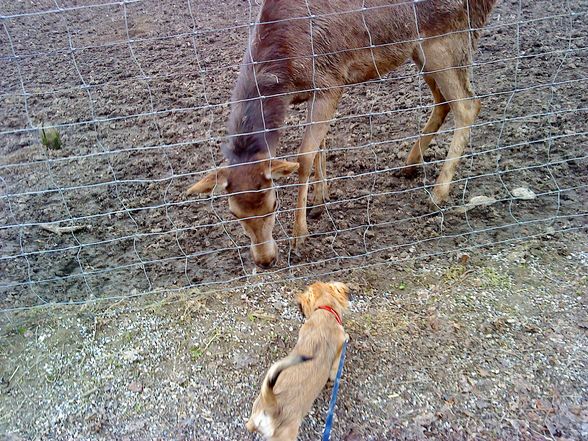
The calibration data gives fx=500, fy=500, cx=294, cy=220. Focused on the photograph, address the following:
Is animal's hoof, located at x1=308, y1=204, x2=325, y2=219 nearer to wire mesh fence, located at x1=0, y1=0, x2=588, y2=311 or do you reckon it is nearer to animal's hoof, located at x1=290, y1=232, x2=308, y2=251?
wire mesh fence, located at x1=0, y1=0, x2=588, y2=311

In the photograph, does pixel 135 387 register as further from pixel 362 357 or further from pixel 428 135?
pixel 428 135

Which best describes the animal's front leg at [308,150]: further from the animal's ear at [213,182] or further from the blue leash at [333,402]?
the blue leash at [333,402]

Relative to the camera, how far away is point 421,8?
4039mm

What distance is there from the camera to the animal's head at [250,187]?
3.32m

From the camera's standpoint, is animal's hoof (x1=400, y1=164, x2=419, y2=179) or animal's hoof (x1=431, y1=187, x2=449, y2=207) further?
animal's hoof (x1=400, y1=164, x2=419, y2=179)

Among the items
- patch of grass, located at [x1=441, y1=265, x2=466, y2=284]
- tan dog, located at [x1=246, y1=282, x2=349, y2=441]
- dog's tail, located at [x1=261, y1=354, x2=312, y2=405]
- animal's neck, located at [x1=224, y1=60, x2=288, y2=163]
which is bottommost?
patch of grass, located at [x1=441, y1=265, x2=466, y2=284]

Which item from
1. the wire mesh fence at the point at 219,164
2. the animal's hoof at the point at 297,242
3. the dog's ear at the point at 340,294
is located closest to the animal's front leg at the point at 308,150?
the animal's hoof at the point at 297,242

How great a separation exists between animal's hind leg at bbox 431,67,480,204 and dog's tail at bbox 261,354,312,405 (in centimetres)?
235

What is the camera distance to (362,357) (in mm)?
3014

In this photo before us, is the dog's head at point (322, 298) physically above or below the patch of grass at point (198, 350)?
above

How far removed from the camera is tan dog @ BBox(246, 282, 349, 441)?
238 centimetres

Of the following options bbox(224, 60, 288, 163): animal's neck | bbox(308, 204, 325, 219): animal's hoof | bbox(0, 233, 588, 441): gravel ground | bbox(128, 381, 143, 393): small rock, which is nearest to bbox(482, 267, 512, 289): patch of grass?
bbox(0, 233, 588, 441): gravel ground

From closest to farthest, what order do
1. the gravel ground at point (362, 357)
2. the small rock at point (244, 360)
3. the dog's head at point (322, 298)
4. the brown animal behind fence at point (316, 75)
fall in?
the gravel ground at point (362, 357) → the dog's head at point (322, 298) → the small rock at point (244, 360) → the brown animal behind fence at point (316, 75)

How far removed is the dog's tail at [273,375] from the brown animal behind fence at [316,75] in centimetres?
130
